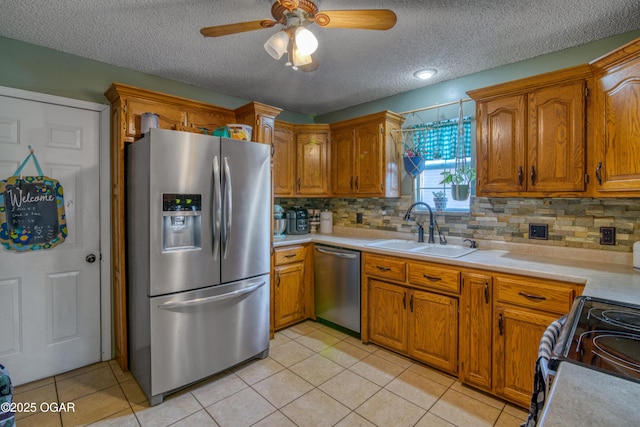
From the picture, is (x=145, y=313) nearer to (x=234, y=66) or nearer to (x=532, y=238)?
(x=234, y=66)

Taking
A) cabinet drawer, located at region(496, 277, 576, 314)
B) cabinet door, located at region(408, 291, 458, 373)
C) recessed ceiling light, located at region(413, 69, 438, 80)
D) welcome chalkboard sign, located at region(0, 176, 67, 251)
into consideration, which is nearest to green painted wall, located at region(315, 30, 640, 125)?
recessed ceiling light, located at region(413, 69, 438, 80)

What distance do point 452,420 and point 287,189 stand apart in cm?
252

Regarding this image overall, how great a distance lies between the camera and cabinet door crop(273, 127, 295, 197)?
341cm

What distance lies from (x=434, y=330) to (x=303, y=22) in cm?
223

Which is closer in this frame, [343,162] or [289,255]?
[289,255]

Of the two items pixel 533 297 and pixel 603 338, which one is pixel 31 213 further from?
pixel 533 297

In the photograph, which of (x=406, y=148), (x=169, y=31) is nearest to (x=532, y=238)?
(x=406, y=148)

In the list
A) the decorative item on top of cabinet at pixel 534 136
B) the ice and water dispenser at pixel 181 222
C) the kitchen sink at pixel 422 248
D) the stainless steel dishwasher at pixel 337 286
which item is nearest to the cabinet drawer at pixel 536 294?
the kitchen sink at pixel 422 248

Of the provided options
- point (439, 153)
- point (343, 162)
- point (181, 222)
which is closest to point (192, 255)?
point (181, 222)

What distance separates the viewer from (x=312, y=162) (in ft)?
11.8

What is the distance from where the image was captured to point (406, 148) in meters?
3.20

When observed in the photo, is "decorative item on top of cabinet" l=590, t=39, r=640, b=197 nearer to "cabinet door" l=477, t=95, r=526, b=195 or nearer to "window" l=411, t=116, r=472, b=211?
"cabinet door" l=477, t=95, r=526, b=195

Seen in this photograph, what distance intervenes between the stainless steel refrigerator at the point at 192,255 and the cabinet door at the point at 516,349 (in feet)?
5.61

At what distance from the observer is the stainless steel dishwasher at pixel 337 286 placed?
2883mm
